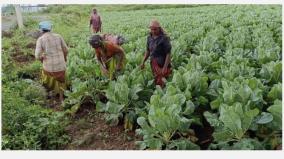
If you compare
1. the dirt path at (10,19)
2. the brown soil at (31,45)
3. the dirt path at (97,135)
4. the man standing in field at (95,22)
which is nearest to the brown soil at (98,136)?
the dirt path at (97,135)

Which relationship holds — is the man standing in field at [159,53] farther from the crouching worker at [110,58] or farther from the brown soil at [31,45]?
the brown soil at [31,45]

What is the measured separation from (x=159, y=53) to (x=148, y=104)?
0.81 meters

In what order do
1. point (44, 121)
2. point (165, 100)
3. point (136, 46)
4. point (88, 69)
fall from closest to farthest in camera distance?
point (165, 100), point (44, 121), point (88, 69), point (136, 46)

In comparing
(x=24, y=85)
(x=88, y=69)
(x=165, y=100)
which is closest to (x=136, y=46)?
(x=88, y=69)

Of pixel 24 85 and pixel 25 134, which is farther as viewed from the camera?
pixel 24 85

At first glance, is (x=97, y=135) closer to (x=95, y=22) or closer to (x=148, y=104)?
(x=148, y=104)

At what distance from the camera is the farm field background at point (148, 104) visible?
408 cm

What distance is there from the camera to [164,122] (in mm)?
4074

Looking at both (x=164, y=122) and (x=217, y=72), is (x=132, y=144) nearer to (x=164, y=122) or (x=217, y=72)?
(x=164, y=122)

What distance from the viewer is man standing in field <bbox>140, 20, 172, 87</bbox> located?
198 inches

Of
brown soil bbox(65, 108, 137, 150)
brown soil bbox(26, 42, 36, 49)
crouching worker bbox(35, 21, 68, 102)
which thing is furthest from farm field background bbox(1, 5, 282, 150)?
brown soil bbox(26, 42, 36, 49)

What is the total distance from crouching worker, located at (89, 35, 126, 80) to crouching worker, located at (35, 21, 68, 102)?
433mm
